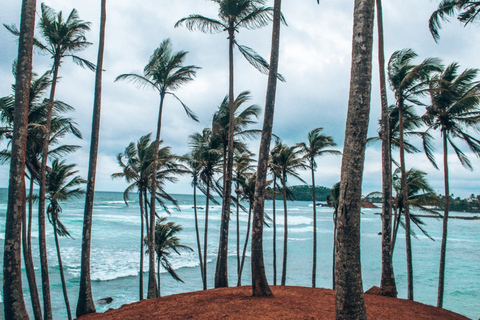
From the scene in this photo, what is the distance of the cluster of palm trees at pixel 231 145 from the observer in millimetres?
4652

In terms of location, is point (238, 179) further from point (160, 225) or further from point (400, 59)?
point (400, 59)

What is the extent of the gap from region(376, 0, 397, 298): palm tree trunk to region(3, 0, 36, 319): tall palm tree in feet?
30.7

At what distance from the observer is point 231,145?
1117 cm

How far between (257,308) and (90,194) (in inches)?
209

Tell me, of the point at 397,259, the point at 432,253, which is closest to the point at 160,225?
the point at 397,259

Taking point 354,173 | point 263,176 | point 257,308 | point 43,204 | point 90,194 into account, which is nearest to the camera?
point 354,173

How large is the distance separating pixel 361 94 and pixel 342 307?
308 centimetres

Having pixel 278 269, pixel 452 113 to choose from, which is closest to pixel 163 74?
pixel 452 113

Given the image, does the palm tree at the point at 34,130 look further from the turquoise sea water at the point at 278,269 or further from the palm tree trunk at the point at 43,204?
the turquoise sea water at the point at 278,269

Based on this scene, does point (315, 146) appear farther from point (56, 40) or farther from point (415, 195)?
point (56, 40)

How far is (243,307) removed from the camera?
6.82 meters

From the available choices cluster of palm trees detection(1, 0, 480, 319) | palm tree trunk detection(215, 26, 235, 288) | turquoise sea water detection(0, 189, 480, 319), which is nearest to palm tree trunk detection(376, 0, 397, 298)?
cluster of palm trees detection(1, 0, 480, 319)

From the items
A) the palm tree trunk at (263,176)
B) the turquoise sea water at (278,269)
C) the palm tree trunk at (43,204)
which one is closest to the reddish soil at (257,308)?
the palm tree trunk at (263,176)

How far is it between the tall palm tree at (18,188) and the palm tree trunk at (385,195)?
936 cm
